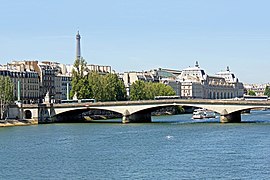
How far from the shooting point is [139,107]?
7962 centimetres

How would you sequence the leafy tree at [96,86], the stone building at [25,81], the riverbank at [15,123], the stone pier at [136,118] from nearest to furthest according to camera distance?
1. the riverbank at [15,123]
2. the stone pier at [136,118]
3. the leafy tree at [96,86]
4. the stone building at [25,81]

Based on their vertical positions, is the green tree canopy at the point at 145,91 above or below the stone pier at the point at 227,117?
above

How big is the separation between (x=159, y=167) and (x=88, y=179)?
482 cm

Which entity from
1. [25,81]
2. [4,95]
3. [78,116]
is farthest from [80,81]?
[4,95]

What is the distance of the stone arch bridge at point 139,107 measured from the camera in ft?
245

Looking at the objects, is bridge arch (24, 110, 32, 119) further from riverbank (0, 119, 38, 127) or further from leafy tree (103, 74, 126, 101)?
leafy tree (103, 74, 126, 101)

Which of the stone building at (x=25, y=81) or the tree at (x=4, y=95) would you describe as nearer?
the tree at (x=4, y=95)

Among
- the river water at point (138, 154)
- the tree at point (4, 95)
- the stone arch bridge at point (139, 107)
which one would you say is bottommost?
the river water at point (138, 154)

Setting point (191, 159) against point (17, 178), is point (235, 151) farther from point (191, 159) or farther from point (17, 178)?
point (17, 178)

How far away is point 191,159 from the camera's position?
4103 cm

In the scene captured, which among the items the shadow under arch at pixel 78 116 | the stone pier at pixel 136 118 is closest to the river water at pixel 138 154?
the stone pier at pixel 136 118

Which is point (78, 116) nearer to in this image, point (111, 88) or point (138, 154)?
point (111, 88)

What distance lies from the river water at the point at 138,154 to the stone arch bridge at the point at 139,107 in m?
11.7

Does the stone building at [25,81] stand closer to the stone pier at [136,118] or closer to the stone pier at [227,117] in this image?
the stone pier at [136,118]
